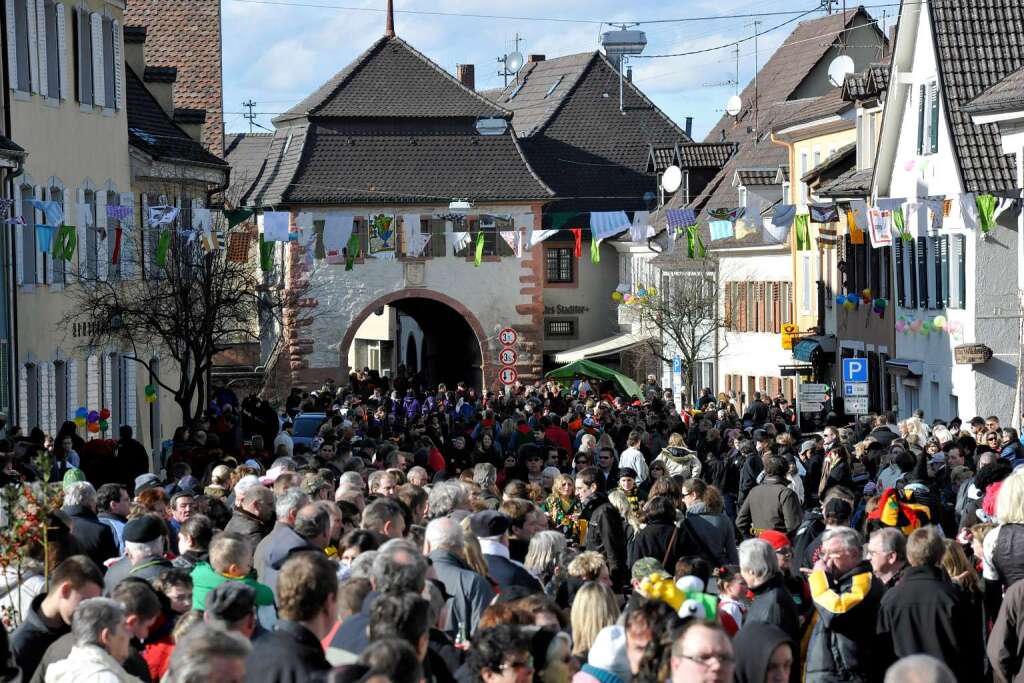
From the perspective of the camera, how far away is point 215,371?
209 ft

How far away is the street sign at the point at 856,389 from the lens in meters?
29.0

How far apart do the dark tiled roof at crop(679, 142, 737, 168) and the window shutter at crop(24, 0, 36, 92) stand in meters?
32.0

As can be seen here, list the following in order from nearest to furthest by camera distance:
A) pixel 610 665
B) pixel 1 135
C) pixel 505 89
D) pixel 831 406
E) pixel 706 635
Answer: pixel 706 635
pixel 610 665
pixel 1 135
pixel 831 406
pixel 505 89

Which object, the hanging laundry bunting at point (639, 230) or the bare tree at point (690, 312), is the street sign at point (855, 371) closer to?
the hanging laundry bunting at point (639, 230)

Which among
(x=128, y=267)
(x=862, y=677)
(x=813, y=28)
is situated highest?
(x=813, y=28)

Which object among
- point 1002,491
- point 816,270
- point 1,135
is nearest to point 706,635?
point 1002,491

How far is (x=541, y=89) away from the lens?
76.5m

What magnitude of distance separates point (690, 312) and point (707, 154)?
336 inches

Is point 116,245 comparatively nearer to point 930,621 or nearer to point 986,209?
point 986,209

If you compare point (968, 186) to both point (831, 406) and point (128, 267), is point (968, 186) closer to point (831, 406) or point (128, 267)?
point (831, 406)

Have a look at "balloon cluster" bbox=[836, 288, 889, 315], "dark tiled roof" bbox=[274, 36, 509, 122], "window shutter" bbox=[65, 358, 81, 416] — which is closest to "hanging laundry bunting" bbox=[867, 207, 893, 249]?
"balloon cluster" bbox=[836, 288, 889, 315]

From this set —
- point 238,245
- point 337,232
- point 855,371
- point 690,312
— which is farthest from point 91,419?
point 690,312

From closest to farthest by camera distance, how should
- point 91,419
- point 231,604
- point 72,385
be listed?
point 231,604 → point 91,419 → point 72,385

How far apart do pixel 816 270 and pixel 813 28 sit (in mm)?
13731
